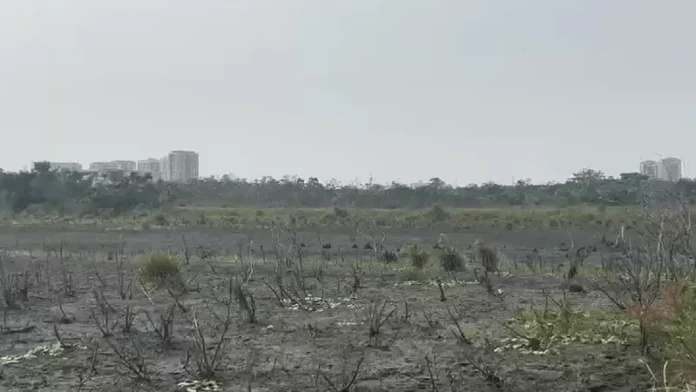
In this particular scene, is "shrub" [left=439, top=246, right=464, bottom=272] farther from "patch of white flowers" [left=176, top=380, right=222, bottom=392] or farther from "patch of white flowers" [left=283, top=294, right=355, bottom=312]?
"patch of white flowers" [left=176, top=380, right=222, bottom=392]

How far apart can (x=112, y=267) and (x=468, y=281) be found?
28.4 feet

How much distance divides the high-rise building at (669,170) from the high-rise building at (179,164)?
128 m

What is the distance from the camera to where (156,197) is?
2475 inches

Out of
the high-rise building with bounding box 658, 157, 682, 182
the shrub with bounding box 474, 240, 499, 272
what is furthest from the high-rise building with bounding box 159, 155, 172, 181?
the high-rise building with bounding box 658, 157, 682, 182

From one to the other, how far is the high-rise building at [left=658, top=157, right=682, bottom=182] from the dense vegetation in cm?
3785

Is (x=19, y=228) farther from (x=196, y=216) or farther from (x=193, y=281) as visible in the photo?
(x=193, y=281)

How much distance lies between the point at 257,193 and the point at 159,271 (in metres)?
63.8

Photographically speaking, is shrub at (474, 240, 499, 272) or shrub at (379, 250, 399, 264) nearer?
shrub at (474, 240, 499, 272)

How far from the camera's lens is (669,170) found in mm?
11430

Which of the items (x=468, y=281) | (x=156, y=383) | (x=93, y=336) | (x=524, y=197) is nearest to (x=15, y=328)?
(x=93, y=336)

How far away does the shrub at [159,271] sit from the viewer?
14906 mm

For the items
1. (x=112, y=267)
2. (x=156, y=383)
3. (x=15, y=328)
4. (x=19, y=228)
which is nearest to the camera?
(x=156, y=383)

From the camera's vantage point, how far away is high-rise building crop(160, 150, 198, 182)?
139 metres

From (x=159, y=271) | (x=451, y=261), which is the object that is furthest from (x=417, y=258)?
(x=159, y=271)
